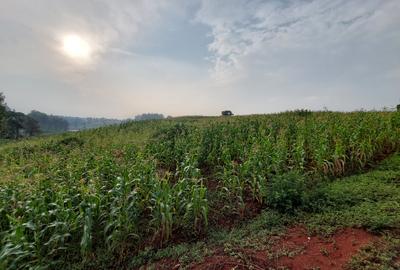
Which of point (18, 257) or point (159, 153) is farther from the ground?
point (159, 153)

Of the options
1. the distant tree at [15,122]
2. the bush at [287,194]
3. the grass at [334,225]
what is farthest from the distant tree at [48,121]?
the grass at [334,225]

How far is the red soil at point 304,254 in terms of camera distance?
3.31m

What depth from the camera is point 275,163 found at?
593 cm

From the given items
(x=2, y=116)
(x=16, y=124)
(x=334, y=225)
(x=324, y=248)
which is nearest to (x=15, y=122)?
(x=16, y=124)

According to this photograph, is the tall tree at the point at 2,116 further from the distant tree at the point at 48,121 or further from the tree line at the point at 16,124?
the distant tree at the point at 48,121

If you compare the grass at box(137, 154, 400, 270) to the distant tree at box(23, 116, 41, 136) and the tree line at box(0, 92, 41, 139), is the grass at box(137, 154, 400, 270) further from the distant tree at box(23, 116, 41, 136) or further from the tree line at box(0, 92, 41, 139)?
the distant tree at box(23, 116, 41, 136)

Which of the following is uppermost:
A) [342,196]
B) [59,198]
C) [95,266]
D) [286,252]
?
[59,198]

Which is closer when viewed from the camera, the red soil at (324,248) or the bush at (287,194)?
the red soil at (324,248)

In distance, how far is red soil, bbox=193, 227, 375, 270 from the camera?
331 centimetres

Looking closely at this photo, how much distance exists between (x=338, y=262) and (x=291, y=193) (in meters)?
1.59

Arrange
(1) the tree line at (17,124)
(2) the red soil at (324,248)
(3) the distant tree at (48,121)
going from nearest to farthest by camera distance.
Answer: (2) the red soil at (324,248) < (1) the tree line at (17,124) < (3) the distant tree at (48,121)

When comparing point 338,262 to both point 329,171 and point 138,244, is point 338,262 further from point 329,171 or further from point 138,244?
point 329,171

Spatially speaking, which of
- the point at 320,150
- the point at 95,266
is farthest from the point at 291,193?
the point at 95,266

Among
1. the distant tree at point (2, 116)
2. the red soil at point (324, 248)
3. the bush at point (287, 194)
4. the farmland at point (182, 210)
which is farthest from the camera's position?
the distant tree at point (2, 116)
